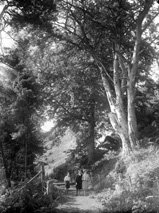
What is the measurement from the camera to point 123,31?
47.9 feet

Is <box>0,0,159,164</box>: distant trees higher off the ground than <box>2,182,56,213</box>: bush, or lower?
higher

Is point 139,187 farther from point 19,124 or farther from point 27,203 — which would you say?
point 19,124

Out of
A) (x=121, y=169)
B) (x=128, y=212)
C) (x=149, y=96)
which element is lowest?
(x=128, y=212)

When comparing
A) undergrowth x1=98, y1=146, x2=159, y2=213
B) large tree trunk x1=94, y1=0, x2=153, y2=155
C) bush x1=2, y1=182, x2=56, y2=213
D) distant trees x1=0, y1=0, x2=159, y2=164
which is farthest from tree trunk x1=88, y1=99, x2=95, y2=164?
bush x1=2, y1=182, x2=56, y2=213

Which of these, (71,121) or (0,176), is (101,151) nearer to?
(71,121)

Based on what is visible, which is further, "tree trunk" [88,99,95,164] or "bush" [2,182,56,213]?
"tree trunk" [88,99,95,164]

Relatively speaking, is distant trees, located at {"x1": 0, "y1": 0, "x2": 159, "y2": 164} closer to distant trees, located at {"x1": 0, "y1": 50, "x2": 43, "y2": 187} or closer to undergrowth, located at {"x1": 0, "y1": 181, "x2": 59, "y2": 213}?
distant trees, located at {"x1": 0, "y1": 50, "x2": 43, "y2": 187}

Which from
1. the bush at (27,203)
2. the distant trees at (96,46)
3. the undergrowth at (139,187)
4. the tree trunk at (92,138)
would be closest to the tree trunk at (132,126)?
the distant trees at (96,46)

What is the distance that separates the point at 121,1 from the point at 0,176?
14.9 m

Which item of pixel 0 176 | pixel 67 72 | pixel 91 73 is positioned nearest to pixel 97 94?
pixel 91 73

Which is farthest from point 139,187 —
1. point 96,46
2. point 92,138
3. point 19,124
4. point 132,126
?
point 92,138

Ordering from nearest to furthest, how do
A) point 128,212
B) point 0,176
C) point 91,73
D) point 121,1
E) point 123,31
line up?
point 128,212
point 121,1
point 123,31
point 0,176
point 91,73

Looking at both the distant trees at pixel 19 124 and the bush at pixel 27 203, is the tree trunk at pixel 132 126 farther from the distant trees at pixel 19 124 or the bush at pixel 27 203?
the distant trees at pixel 19 124

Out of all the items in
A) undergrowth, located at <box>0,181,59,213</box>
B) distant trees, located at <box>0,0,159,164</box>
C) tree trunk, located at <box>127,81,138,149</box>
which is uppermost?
distant trees, located at <box>0,0,159,164</box>
